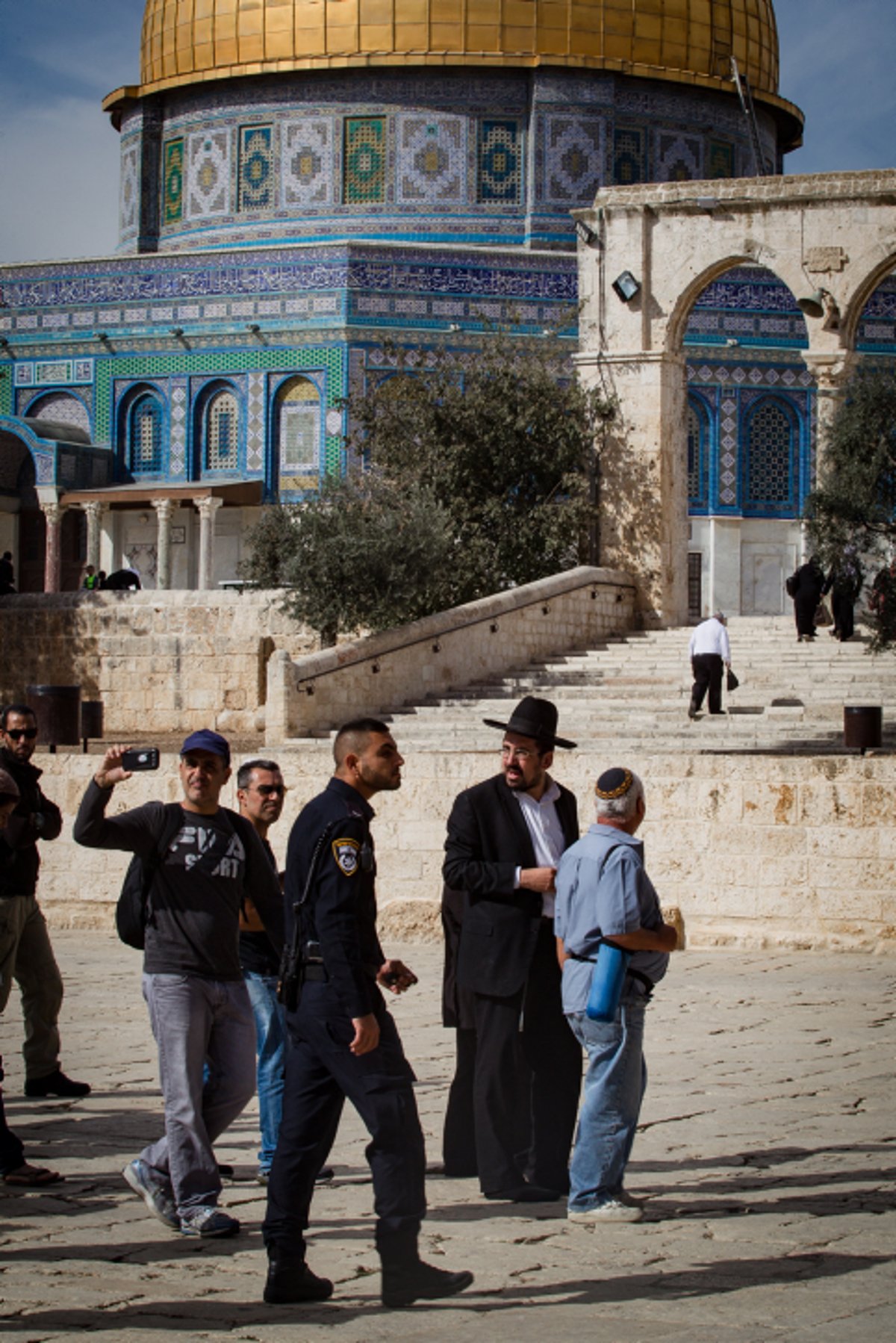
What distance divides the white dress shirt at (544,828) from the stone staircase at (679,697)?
7.31 m

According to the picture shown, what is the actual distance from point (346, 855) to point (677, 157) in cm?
2950

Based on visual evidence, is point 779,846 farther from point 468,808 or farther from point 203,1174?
point 203,1174

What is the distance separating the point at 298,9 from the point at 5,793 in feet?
96.5

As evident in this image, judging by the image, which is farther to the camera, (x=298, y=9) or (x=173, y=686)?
(x=298, y=9)

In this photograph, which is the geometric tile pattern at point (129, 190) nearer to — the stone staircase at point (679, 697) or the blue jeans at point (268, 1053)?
the stone staircase at point (679, 697)

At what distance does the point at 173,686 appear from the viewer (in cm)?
Result: 1950

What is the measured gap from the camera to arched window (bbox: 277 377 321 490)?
28.4 m

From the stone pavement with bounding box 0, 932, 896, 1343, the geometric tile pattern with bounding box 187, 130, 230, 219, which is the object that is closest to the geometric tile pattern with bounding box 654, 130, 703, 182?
the geometric tile pattern with bounding box 187, 130, 230, 219

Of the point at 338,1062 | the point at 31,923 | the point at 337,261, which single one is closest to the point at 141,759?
the point at 338,1062

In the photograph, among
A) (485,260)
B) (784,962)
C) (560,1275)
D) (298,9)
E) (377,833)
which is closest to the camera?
(560,1275)

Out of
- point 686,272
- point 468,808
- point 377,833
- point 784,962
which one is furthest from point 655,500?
point 468,808

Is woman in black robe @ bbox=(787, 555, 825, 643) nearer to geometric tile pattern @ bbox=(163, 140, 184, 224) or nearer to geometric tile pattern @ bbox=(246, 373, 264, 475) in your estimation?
geometric tile pattern @ bbox=(246, 373, 264, 475)

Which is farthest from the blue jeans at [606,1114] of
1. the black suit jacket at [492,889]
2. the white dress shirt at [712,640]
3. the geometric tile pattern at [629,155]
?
the geometric tile pattern at [629,155]

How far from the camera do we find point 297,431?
94.0 ft
